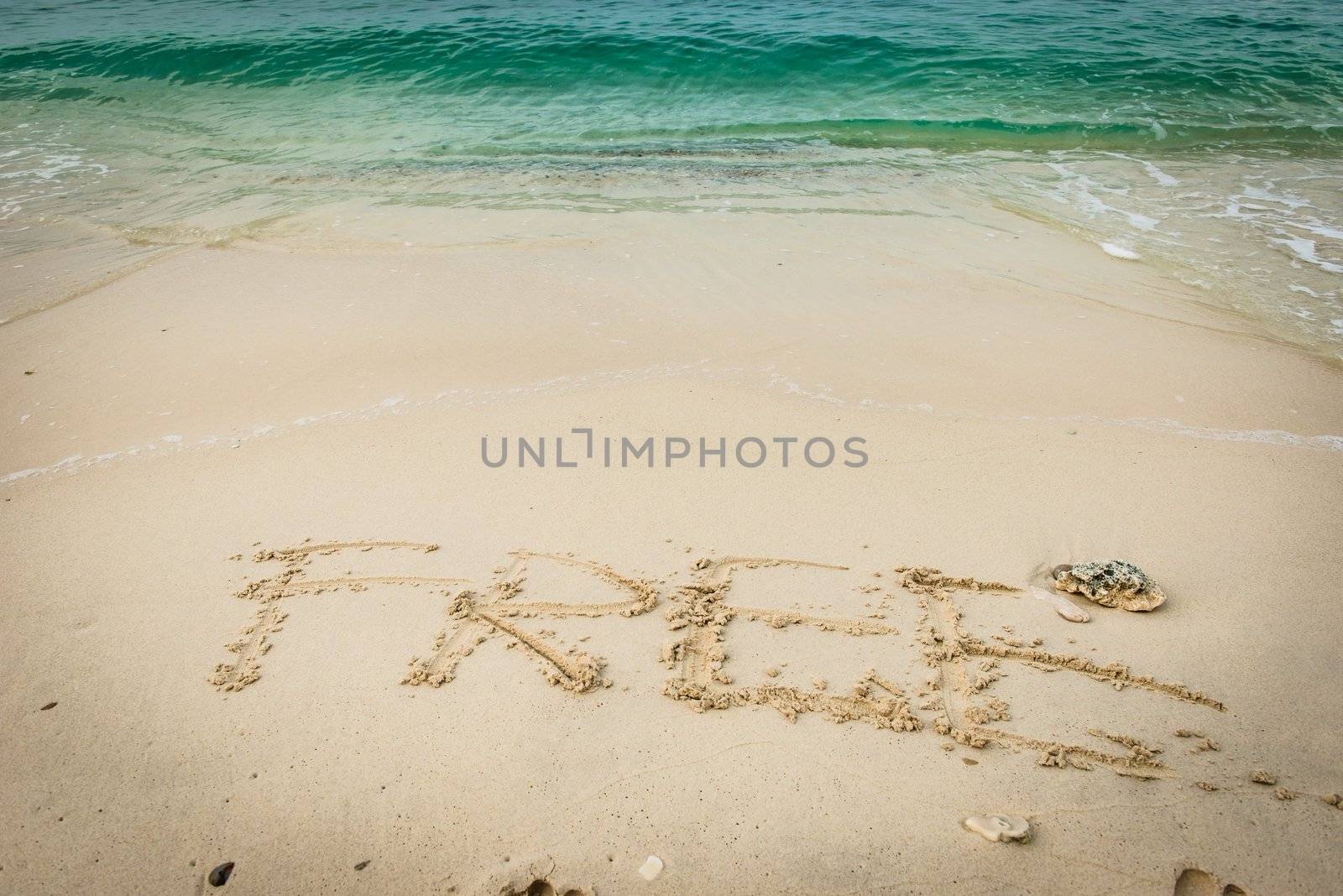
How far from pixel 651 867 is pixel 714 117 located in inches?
423

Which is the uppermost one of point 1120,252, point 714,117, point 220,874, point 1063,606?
point 714,117

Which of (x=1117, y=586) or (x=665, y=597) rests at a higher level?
(x=1117, y=586)

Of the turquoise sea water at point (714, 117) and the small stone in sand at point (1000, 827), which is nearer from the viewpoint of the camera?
the small stone in sand at point (1000, 827)

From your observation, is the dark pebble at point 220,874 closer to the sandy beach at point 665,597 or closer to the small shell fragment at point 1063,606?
the sandy beach at point 665,597

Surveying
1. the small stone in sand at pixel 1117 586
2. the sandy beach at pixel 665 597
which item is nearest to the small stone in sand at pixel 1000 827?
the sandy beach at pixel 665 597

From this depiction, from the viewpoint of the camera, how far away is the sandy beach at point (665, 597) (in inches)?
78.1

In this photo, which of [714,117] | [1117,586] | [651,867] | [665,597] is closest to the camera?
[651,867]

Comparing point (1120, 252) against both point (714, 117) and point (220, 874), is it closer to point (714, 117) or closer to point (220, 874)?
point (714, 117)

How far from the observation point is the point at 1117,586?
2.67 meters

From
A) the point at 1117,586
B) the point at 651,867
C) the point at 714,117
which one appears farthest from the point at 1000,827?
the point at 714,117

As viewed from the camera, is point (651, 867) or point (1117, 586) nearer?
point (651, 867)

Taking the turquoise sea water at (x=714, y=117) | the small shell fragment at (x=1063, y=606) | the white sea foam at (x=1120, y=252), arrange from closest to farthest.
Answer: the small shell fragment at (x=1063, y=606)
the white sea foam at (x=1120, y=252)
the turquoise sea water at (x=714, y=117)

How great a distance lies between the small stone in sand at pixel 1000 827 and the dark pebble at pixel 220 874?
2.13 m

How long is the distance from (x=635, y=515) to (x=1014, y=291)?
3.83 m
